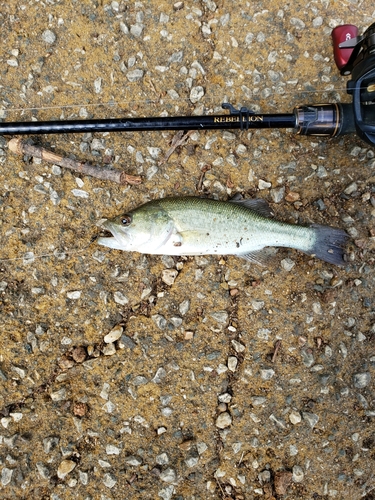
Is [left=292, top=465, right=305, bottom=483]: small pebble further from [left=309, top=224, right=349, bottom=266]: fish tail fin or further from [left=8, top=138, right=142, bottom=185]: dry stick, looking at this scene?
[left=8, top=138, right=142, bottom=185]: dry stick

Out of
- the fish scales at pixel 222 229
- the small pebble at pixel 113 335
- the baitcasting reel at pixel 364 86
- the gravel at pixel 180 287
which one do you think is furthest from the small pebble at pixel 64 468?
the baitcasting reel at pixel 364 86

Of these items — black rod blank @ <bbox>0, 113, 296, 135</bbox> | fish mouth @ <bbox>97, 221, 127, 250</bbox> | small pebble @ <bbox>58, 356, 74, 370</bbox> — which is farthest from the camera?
small pebble @ <bbox>58, 356, 74, 370</bbox>

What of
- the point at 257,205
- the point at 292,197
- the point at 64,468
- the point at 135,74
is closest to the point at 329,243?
the point at 292,197

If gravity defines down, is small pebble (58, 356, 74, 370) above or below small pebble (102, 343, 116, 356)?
below

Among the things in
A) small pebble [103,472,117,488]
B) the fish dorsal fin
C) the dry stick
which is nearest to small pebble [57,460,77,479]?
small pebble [103,472,117,488]

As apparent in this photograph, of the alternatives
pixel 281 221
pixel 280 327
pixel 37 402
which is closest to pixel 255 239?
pixel 281 221

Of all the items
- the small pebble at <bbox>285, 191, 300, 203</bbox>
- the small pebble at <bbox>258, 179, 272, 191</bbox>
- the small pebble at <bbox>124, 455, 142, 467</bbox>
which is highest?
the small pebble at <bbox>258, 179, 272, 191</bbox>

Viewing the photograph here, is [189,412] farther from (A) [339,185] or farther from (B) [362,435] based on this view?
(A) [339,185]
